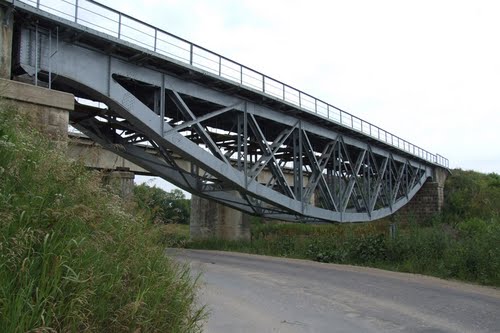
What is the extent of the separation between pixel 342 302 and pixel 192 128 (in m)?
12.4

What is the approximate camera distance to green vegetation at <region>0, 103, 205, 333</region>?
10.7 feet

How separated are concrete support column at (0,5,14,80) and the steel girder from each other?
897 millimetres

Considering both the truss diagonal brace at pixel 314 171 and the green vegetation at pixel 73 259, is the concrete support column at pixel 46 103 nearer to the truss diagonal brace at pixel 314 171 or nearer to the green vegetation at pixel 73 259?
the green vegetation at pixel 73 259

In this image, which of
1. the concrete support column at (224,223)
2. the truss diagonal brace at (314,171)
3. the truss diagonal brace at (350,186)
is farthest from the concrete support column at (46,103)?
the truss diagonal brace at (350,186)

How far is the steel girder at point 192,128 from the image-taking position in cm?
1456

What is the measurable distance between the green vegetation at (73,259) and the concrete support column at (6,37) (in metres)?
6.38

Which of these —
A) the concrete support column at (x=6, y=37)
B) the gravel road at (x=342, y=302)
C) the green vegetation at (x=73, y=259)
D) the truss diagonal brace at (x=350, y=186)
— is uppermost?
the concrete support column at (x=6, y=37)

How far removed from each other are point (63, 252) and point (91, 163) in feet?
9.20

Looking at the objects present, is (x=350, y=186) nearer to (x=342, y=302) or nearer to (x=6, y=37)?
(x=342, y=302)

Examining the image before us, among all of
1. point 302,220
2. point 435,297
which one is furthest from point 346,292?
point 302,220

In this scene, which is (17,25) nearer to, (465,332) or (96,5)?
(96,5)

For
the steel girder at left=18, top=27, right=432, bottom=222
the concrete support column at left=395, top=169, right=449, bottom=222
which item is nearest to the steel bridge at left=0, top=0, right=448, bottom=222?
the steel girder at left=18, top=27, right=432, bottom=222

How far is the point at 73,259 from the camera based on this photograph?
12.1 feet

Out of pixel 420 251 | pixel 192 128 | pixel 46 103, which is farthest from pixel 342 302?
pixel 192 128
